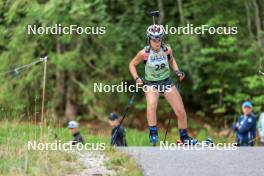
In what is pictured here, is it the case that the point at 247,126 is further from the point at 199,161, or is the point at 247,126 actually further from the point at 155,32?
the point at 199,161

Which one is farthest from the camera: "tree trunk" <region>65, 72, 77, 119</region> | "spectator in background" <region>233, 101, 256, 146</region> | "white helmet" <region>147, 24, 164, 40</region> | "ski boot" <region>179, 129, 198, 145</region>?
"tree trunk" <region>65, 72, 77, 119</region>

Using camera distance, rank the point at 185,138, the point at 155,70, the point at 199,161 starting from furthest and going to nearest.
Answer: the point at 185,138, the point at 155,70, the point at 199,161

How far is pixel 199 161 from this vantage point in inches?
318

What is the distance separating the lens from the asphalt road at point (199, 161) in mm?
7402

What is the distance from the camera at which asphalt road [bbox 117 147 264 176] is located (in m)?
7.40

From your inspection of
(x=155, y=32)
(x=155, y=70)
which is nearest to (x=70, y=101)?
(x=155, y=70)

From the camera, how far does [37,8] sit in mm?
17062

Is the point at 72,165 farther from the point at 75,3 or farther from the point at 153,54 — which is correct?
the point at 75,3

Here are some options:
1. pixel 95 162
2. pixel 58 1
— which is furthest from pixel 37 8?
pixel 95 162

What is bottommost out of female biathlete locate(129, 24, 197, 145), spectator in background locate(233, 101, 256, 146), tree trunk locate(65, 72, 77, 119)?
spectator in background locate(233, 101, 256, 146)

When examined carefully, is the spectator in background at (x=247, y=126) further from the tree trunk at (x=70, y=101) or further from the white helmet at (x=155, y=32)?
the tree trunk at (x=70, y=101)

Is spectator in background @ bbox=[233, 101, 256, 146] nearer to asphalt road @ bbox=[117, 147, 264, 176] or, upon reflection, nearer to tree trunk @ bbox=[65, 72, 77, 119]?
asphalt road @ bbox=[117, 147, 264, 176]

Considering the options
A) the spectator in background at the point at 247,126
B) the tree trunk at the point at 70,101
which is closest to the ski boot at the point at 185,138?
the spectator in background at the point at 247,126

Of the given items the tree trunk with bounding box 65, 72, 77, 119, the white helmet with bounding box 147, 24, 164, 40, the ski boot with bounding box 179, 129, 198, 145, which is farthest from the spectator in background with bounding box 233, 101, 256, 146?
the tree trunk with bounding box 65, 72, 77, 119
